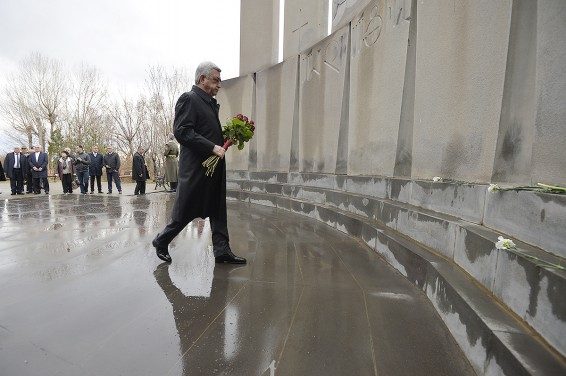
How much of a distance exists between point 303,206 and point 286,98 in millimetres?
3297

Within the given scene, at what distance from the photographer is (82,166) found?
1274cm

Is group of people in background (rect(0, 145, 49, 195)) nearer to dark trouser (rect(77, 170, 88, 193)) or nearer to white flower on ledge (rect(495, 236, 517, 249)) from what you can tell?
dark trouser (rect(77, 170, 88, 193))

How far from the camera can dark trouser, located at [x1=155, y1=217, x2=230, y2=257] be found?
3.47 m

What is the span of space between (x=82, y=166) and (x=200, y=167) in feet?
37.8

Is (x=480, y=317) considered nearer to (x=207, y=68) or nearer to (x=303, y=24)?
(x=207, y=68)

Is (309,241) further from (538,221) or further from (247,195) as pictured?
(247,195)

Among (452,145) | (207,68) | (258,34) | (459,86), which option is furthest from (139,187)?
(459,86)

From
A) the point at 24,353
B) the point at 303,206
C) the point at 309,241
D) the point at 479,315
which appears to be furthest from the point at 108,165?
the point at 479,315

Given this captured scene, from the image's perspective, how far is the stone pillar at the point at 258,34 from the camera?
34.8 feet

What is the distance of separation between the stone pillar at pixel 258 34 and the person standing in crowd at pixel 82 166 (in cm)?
676

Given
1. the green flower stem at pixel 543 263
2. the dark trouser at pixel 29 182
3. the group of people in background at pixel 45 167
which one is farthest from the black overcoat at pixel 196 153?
the dark trouser at pixel 29 182

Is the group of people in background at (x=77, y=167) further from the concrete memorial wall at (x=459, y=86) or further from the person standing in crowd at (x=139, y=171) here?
the concrete memorial wall at (x=459, y=86)

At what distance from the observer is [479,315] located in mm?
1717

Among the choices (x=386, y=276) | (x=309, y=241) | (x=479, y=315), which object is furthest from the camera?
(x=309, y=241)
